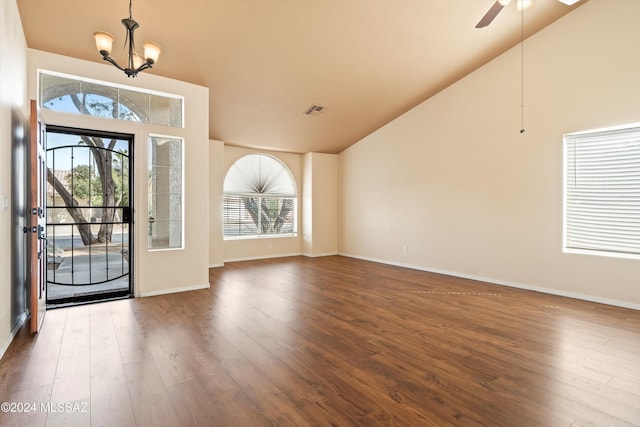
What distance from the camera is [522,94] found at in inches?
186

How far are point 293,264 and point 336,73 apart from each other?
3.83 meters

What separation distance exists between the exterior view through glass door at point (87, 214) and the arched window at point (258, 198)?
256 centimetres

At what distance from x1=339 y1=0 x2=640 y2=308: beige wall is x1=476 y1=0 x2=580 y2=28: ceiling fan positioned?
79 centimetres

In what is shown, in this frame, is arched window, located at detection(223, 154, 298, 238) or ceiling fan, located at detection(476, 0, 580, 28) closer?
ceiling fan, located at detection(476, 0, 580, 28)

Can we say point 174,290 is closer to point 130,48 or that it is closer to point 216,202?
point 216,202

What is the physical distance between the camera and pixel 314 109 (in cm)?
592

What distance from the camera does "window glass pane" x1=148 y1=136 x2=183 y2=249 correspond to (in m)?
4.38

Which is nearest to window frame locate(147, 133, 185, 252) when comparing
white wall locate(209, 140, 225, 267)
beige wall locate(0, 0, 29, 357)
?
beige wall locate(0, 0, 29, 357)

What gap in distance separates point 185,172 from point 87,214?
150 cm

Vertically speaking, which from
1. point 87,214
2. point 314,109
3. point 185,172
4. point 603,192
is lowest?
point 87,214

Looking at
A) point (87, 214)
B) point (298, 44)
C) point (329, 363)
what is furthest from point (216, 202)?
point (329, 363)

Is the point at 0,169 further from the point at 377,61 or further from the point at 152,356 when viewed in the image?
the point at 377,61

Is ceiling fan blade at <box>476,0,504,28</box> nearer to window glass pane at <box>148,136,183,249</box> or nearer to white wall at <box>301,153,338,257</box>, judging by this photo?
window glass pane at <box>148,136,183,249</box>

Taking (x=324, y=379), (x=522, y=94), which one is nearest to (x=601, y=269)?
(x=522, y=94)
